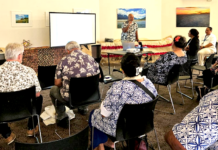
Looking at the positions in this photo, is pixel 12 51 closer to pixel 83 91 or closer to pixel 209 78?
pixel 83 91

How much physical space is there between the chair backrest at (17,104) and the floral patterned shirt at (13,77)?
17 cm

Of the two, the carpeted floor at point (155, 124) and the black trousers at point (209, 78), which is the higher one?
the black trousers at point (209, 78)

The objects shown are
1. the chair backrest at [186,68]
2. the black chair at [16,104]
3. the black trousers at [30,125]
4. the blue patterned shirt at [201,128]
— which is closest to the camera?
the blue patterned shirt at [201,128]

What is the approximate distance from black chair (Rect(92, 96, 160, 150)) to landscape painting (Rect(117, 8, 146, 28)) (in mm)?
7776

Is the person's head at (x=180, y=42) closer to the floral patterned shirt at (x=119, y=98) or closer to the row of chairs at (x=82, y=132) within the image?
the row of chairs at (x=82, y=132)

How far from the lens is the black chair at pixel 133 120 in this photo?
202 centimetres

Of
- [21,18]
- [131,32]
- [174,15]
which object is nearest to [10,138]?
[21,18]

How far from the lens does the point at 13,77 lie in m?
2.54

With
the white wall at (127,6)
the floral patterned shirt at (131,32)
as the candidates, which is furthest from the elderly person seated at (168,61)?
the white wall at (127,6)

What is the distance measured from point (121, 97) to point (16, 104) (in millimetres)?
1127

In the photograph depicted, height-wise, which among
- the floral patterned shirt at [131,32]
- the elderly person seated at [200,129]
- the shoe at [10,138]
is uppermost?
the floral patterned shirt at [131,32]

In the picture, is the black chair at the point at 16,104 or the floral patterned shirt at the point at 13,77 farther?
the floral patterned shirt at the point at 13,77

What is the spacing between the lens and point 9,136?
297cm

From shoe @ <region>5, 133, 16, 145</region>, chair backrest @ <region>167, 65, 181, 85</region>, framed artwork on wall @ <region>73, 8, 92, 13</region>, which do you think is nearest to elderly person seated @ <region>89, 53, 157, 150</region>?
shoe @ <region>5, 133, 16, 145</region>
